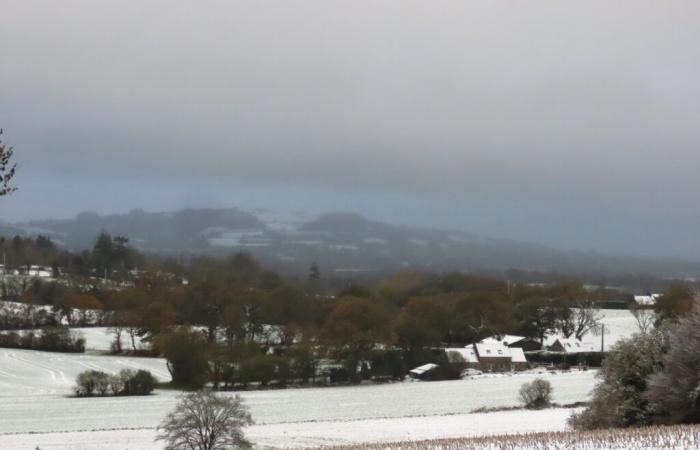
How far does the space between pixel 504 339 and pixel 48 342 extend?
163ft

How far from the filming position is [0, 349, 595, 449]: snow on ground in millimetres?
39750

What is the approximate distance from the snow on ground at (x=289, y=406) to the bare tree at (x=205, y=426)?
10.4 feet

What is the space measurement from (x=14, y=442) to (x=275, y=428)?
1234 cm

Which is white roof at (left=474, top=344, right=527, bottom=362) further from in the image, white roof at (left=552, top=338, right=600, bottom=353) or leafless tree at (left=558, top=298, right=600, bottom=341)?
leafless tree at (left=558, top=298, right=600, bottom=341)

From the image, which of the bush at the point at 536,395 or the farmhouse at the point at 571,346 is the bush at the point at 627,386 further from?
the farmhouse at the point at 571,346

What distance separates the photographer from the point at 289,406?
179 feet

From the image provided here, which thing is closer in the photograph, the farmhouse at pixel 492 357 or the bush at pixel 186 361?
the bush at pixel 186 361

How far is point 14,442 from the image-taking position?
37281 mm

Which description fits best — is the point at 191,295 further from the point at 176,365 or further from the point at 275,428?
the point at 275,428

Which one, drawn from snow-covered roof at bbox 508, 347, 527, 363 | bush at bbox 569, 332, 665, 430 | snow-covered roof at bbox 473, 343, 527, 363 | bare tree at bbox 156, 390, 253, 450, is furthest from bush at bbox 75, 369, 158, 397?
bush at bbox 569, 332, 665, 430

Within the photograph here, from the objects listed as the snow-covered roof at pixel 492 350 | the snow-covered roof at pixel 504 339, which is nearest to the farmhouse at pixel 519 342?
the snow-covered roof at pixel 504 339

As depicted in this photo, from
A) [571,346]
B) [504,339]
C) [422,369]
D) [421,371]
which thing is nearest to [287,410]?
[421,371]

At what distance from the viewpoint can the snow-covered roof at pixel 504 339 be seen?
91.4m

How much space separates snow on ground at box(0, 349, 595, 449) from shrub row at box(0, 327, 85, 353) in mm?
5066
